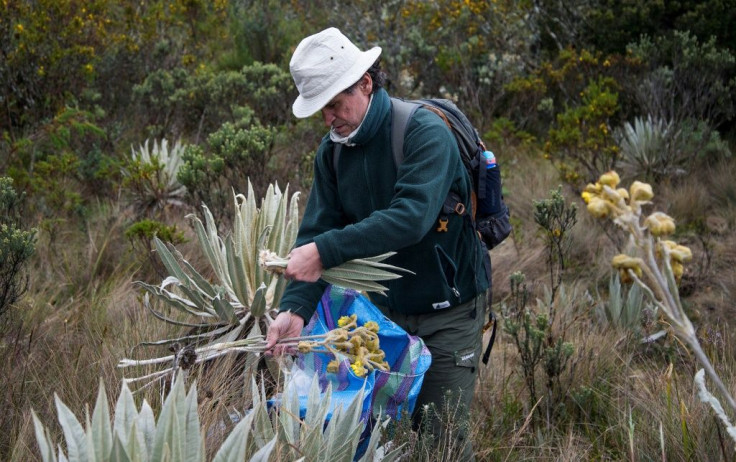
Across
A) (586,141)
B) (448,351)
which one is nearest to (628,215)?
(448,351)

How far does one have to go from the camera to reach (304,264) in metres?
2.60

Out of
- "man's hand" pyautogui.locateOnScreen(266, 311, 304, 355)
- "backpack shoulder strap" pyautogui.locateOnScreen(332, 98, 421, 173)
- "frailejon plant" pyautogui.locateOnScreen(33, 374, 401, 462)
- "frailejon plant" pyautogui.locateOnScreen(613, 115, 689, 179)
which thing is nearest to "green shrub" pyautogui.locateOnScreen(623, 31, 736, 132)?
"frailejon plant" pyautogui.locateOnScreen(613, 115, 689, 179)

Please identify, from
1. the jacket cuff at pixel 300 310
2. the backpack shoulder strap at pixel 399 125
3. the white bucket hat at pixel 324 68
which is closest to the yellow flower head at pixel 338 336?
the jacket cuff at pixel 300 310

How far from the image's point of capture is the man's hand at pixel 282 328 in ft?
9.39

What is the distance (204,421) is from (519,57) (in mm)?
8936

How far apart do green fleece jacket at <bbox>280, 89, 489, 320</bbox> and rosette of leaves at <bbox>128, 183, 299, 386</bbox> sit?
27 cm

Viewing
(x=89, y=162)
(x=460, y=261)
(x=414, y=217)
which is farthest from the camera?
(x=89, y=162)

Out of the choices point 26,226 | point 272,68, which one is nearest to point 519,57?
point 272,68

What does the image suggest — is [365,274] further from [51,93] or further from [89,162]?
[51,93]

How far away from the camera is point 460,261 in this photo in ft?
10.2

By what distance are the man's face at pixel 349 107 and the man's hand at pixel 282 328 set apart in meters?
0.66

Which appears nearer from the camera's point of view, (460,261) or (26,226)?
(460,261)

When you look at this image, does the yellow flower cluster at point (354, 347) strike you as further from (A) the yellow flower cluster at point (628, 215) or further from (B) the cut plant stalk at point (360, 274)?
(A) the yellow flower cluster at point (628, 215)

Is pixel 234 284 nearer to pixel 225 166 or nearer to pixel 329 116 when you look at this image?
pixel 329 116
